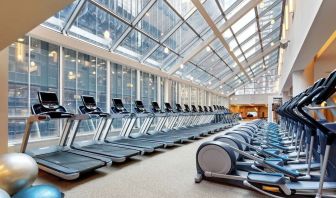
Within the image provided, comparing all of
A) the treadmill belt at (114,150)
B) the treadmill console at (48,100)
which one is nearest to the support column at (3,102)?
the treadmill console at (48,100)

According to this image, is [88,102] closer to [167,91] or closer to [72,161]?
[72,161]

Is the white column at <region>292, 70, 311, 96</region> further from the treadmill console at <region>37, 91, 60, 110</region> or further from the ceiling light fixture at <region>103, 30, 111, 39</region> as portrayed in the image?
the treadmill console at <region>37, 91, 60, 110</region>

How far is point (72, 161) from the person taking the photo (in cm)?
377

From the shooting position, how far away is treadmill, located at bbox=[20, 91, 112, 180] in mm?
3326

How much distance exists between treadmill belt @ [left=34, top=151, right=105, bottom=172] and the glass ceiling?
3307 millimetres

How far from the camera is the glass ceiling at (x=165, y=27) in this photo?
21.7ft

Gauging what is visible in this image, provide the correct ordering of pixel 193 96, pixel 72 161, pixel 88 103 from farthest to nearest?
pixel 193 96 → pixel 88 103 → pixel 72 161

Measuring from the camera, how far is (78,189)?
9.77ft

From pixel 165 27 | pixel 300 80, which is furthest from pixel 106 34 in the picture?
pixel 300 80

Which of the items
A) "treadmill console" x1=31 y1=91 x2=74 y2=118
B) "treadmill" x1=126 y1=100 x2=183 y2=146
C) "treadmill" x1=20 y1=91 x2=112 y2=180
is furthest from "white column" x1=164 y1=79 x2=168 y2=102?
"treadmill console" x1=31 y1=91 x2=74 y2=118

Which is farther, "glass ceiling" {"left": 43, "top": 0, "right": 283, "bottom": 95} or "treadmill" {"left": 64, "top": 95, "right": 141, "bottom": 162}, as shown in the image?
"glass ceiling" {"left": 43, "top": 0, "right": 283, "bottom": 95}

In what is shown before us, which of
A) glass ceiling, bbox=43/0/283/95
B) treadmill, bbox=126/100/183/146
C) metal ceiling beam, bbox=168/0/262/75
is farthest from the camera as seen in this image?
metal ceiling beam, bbox=168/0/262/75

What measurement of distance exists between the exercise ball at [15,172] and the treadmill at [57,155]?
74 cm

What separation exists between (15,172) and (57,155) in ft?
6.49
